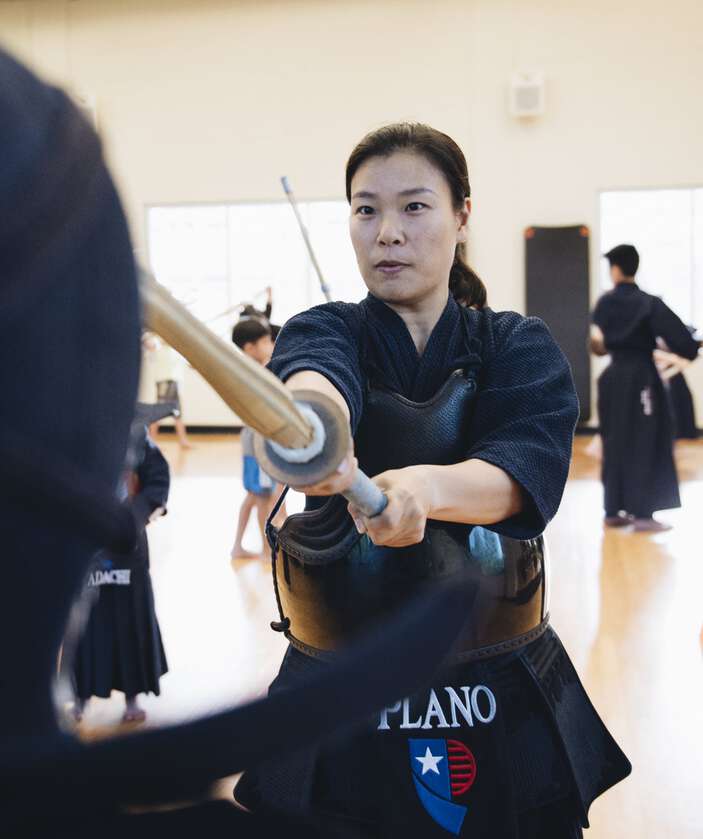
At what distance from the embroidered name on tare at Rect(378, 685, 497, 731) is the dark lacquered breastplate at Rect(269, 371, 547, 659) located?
0.17 feet

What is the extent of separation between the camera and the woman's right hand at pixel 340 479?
24.9 inches

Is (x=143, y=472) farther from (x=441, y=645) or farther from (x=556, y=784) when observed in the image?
(x=441, y=645)

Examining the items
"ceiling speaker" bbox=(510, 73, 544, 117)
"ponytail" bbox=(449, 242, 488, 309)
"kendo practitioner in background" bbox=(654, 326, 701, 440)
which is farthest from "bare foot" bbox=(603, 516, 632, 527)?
"ceiling speaker" bbox=(510, 73, 544, 117)

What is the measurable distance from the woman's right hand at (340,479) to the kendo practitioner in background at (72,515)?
0.73ft

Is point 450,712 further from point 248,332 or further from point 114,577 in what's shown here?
point 248,332

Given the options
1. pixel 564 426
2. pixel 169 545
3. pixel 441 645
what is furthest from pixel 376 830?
pixel 169 545

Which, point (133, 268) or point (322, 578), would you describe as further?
point (322, 578)

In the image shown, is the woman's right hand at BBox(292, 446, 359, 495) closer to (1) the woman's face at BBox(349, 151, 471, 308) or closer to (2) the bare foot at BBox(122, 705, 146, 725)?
(1) the woman's face at BBox(349, 151, 471, 308)

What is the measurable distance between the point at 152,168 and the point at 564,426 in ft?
27.8

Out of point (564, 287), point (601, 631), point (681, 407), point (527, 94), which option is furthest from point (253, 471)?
point (527, 94)

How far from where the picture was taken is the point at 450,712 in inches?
47.3

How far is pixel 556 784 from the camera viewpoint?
1.22 metres

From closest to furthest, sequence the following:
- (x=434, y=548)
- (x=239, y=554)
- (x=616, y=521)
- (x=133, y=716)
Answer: (x=434, y=548) → (x=133, y=716) → (x=239, y=554) → (x=616, y=521)

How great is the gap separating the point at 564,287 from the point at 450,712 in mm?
7491
